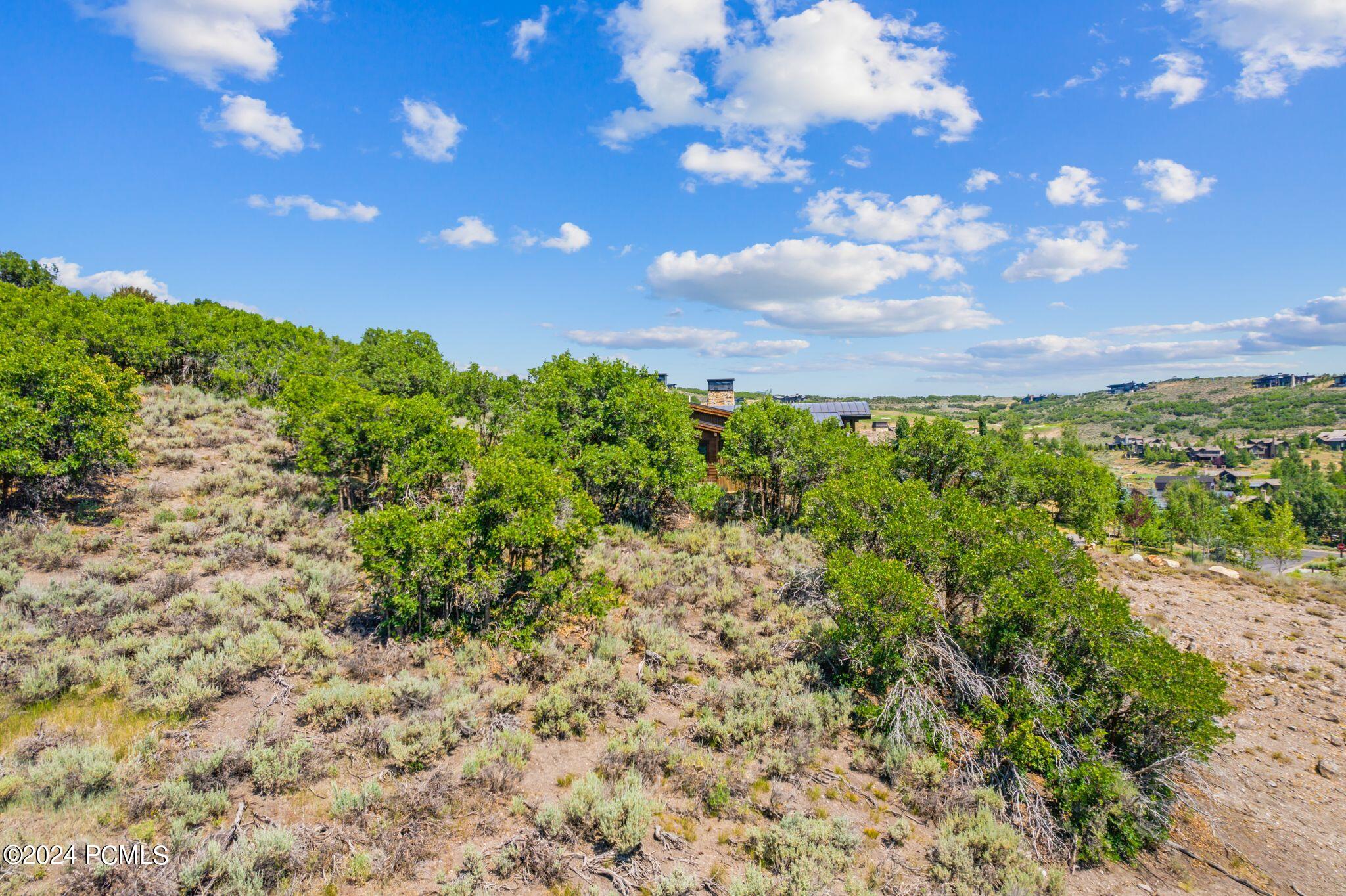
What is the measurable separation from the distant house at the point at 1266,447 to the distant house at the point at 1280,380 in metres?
96.5

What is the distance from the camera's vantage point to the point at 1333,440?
118 meters

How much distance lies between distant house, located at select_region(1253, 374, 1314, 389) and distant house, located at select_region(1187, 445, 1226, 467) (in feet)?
378

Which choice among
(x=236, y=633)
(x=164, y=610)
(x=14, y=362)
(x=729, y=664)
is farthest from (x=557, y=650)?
(x=14, y=362)

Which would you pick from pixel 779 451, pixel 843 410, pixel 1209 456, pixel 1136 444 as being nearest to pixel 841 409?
pixel 843 410

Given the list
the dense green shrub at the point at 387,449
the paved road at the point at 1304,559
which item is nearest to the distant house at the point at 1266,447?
the paved road at the point at 1304,559

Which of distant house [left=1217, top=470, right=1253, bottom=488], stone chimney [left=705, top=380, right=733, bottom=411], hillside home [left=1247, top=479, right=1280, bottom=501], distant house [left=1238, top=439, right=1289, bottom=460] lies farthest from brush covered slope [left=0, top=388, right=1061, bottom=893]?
distant house [left=1238, top=439, right=1289, bottom=460]

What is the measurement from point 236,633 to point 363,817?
18.2 ft

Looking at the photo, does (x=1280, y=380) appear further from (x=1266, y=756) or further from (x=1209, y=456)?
(x=1266, y=756)

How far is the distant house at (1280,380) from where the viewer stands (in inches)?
7421

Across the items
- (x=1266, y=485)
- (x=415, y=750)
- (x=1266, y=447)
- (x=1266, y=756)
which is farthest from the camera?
(x=1266, y=447)

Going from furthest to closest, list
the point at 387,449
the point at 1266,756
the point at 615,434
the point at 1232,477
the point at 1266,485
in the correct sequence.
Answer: the point at 1232,477 < the point at 1266,485 < the point at 615,434 < the point at 387,449 < the point at 1266,756

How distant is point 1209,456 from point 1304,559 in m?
81.8

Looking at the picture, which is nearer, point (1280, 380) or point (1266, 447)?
point (1266, 447)

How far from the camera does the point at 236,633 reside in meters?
9.79
